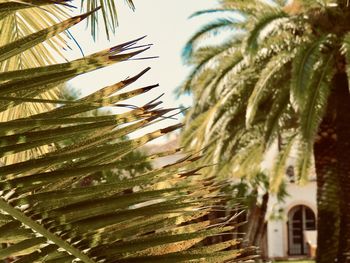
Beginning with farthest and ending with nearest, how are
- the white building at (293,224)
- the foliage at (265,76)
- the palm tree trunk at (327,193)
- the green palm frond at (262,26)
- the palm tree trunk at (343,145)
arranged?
the white building at (293,224)
the palm tree trunk at (327,193)
the palm tree trunk at (343,145)
the foliage at (265,76)
the green palm frond at (262,26)

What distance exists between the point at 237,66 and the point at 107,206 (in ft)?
40.6

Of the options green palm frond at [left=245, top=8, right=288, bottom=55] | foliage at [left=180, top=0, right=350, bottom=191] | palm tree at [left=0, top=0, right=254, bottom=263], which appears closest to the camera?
palm tree at [left=0, top=0, right=254, bottom=263]

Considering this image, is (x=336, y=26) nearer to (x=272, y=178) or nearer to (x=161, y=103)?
(x=272, y=178)

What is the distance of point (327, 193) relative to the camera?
14906mm

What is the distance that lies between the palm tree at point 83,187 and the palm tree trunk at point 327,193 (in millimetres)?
13772

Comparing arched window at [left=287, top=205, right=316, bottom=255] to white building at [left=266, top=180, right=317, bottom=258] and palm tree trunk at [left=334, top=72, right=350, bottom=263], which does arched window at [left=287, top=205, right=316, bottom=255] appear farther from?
palm tree trunk at [left=334, top=72, right=350, bottom=263]

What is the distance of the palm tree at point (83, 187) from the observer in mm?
1125

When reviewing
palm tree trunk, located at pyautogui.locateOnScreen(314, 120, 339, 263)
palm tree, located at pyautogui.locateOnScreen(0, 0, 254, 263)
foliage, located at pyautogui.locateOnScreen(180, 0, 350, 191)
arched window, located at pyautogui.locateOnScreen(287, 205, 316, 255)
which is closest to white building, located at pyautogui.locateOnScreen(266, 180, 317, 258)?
arched window, located at pyautogui.locateOnScreen(287, 205, 316, 255)

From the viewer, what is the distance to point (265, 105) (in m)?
14.6

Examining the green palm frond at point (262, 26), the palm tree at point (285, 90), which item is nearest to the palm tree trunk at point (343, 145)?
the palm tree at point (285, 90)

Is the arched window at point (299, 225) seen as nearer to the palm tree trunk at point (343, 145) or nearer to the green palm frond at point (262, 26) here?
the palm tree trunk at point (343, 145)

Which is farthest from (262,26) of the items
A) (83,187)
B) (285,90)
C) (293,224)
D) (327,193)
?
(293,224)

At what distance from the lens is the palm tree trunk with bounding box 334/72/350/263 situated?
14109 millimetres

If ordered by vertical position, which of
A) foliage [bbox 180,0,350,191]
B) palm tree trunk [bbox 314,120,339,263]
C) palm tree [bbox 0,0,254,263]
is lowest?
palm tree [bbox 0,0,254,263]
